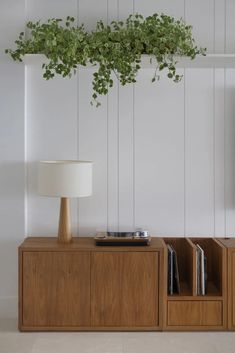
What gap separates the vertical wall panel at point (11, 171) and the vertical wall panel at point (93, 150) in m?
0.42

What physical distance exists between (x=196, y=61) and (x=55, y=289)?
5.78 feet

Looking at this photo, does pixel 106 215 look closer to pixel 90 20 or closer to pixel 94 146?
pixel 94 146

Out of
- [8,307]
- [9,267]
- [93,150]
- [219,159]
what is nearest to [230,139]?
[219,159]

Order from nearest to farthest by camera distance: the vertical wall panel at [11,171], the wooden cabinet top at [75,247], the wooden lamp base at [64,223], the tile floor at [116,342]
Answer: the tile floor at [116,342]
the wooden cabinet top at [75,247]
the wooden lamp base at [64,223]
the vertical wall panel at [11,171]

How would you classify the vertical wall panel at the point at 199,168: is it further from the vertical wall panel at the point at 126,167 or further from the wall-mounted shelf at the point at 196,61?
Result: the vertical wall panel at the point at 126,167

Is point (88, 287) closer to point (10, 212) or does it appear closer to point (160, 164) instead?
point (10, 212)

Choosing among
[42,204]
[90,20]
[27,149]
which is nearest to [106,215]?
[42,204]

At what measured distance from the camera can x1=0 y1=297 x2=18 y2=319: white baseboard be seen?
14.0 ft

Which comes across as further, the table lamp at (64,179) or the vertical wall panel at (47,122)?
the vertical wall panel at (47,122)

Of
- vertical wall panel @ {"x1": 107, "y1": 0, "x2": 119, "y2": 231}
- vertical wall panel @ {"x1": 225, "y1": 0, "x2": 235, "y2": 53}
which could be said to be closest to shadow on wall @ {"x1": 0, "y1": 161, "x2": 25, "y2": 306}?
vertical wall panel @ {"x1": 107, "y1": 0, "x2": 119, "y2": 231}

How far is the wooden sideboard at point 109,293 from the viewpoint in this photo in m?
3.93

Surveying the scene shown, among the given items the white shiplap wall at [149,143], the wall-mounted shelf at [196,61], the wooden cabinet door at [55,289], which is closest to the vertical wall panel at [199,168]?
the white shiplap wall at [149,143]

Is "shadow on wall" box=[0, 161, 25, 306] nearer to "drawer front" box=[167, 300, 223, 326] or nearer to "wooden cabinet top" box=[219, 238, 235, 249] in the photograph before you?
"drawer front" box=[167, 300, 223, 326]

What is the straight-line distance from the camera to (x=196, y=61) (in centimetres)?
410
